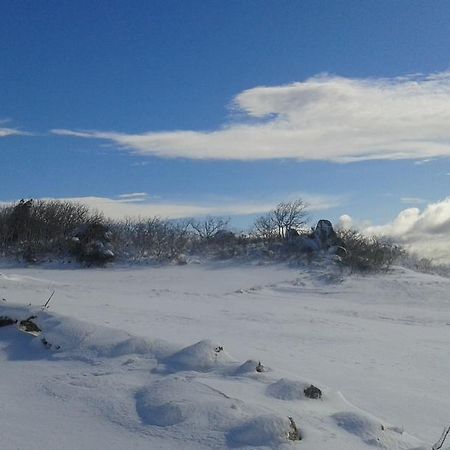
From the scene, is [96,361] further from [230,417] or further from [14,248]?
[14,248]

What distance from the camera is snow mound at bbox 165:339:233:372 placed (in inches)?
263

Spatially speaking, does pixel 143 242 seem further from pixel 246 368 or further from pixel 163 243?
pixel 246 368

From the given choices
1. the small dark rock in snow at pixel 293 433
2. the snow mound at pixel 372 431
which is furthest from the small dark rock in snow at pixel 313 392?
the small dark rock in snow at pixel 293 433

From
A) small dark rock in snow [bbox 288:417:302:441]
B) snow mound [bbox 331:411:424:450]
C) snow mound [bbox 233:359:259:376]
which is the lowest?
snow mound [bbox 331:411:424:450]

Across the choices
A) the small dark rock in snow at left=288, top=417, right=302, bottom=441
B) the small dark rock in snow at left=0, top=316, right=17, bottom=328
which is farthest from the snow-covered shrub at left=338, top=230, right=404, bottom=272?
the small dark rock in snow at left=288, top=417, right=302, bottom=441

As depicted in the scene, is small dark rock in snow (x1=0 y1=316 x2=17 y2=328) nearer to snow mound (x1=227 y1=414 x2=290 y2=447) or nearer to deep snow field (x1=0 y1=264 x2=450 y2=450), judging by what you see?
deep snow field (x1=0 y1=264 x2=450 y2=450)

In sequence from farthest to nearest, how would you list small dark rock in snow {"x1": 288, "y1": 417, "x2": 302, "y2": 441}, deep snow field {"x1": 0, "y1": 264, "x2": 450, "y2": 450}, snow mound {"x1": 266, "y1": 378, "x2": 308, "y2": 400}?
snow mound {"x1": 266, "y1": 378, "x2": 308, "y2": 400} < deep snow field {"x1": 0, "y1": 264, "x2": 450, "y2": 450} < small dark rock in snow {"x1": 288, "y1": 417, "x2": 302, "y2": 441}

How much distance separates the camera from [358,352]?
403 inches

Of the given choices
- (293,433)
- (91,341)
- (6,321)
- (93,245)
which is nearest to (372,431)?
(293,433)

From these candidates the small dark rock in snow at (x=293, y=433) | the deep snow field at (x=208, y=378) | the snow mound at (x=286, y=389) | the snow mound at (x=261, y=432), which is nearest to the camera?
the snow mound at (x=261, y=432)

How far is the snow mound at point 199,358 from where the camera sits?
6.68 m

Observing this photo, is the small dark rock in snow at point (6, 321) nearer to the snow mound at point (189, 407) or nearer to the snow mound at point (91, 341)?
the snow mound at point (91, 341)

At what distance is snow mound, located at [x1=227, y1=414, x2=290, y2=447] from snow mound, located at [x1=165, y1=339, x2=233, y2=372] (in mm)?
1898

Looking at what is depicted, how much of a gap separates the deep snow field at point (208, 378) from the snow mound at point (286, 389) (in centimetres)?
1
